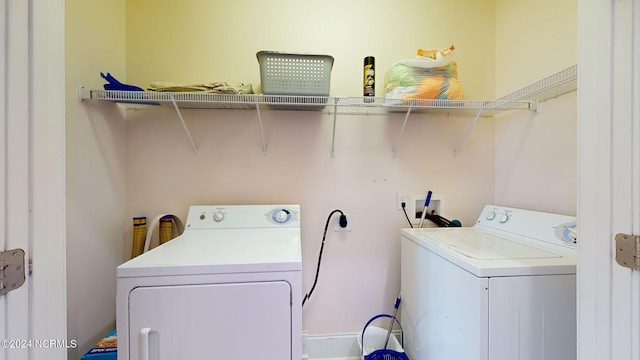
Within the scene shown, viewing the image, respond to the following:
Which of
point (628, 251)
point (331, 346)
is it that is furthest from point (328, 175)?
point (628, 251)

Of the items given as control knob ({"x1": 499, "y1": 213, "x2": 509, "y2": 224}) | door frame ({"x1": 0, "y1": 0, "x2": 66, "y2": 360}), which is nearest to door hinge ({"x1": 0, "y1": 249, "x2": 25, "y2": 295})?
door frame ({"x1": 0, "y1": 0, "x2": 66, "y2": 360})

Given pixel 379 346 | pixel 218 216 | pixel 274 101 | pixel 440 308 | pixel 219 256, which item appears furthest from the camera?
pixel 379 346

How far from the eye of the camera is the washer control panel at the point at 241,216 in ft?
4.80

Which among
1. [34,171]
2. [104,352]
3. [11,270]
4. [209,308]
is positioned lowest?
[104,352]

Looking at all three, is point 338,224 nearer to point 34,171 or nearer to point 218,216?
point 218,216

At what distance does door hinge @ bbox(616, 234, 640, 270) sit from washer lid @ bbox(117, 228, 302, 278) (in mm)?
865

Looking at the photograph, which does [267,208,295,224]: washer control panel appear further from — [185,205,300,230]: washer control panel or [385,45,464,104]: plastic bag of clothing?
[385,45,464,104]: plastic bag of clothing

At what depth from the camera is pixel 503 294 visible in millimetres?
873

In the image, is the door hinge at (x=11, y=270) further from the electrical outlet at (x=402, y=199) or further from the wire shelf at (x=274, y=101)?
the electrical outlet at (x=402, y=199)

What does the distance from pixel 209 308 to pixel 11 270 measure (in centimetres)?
54

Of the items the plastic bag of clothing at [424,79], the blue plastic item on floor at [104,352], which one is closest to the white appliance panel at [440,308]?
the plastic bag of clothing at [424,79]

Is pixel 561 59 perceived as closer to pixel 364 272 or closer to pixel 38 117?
pixel 364 272

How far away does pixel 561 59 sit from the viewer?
4.19 ft

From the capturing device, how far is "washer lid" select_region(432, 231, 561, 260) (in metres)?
1.00
